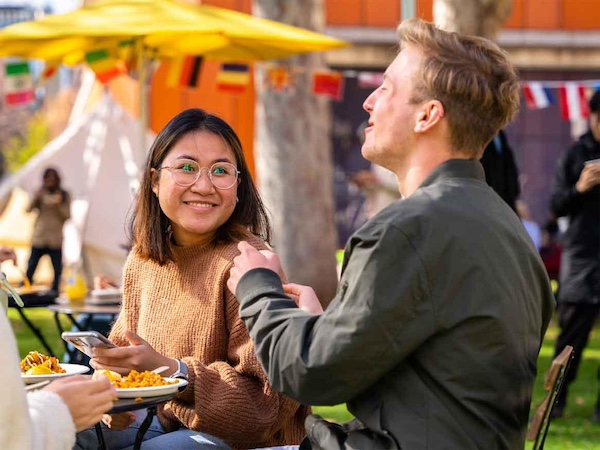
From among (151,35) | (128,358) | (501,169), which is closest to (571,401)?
(501,169)

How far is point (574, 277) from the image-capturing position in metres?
7.53

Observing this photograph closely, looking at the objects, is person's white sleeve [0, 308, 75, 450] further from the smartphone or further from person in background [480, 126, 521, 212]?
person in background [480, 126, 521, 212]

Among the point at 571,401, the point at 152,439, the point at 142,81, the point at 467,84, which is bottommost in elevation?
the point at 571,401

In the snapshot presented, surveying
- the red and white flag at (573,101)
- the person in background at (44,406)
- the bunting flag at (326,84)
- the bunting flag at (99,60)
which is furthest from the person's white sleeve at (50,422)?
the red and white flag at (573,101)

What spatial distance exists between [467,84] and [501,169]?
4172mm

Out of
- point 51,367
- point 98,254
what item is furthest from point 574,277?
point 98,254

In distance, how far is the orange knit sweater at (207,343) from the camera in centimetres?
339

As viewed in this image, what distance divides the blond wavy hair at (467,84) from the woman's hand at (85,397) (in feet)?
3.16

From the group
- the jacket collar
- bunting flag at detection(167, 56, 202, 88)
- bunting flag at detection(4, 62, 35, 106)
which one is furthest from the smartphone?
bunting flag at detection(4, 62, 35, 106)

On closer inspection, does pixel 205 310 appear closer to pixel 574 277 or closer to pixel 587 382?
pixel 574 277

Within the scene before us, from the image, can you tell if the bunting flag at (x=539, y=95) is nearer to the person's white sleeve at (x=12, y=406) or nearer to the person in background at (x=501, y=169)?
the person in background at (x=501, y=169)

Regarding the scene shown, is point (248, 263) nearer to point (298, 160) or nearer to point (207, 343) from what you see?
point (207, 343)

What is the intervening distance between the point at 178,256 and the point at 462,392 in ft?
4.51

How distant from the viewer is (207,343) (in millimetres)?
3553
